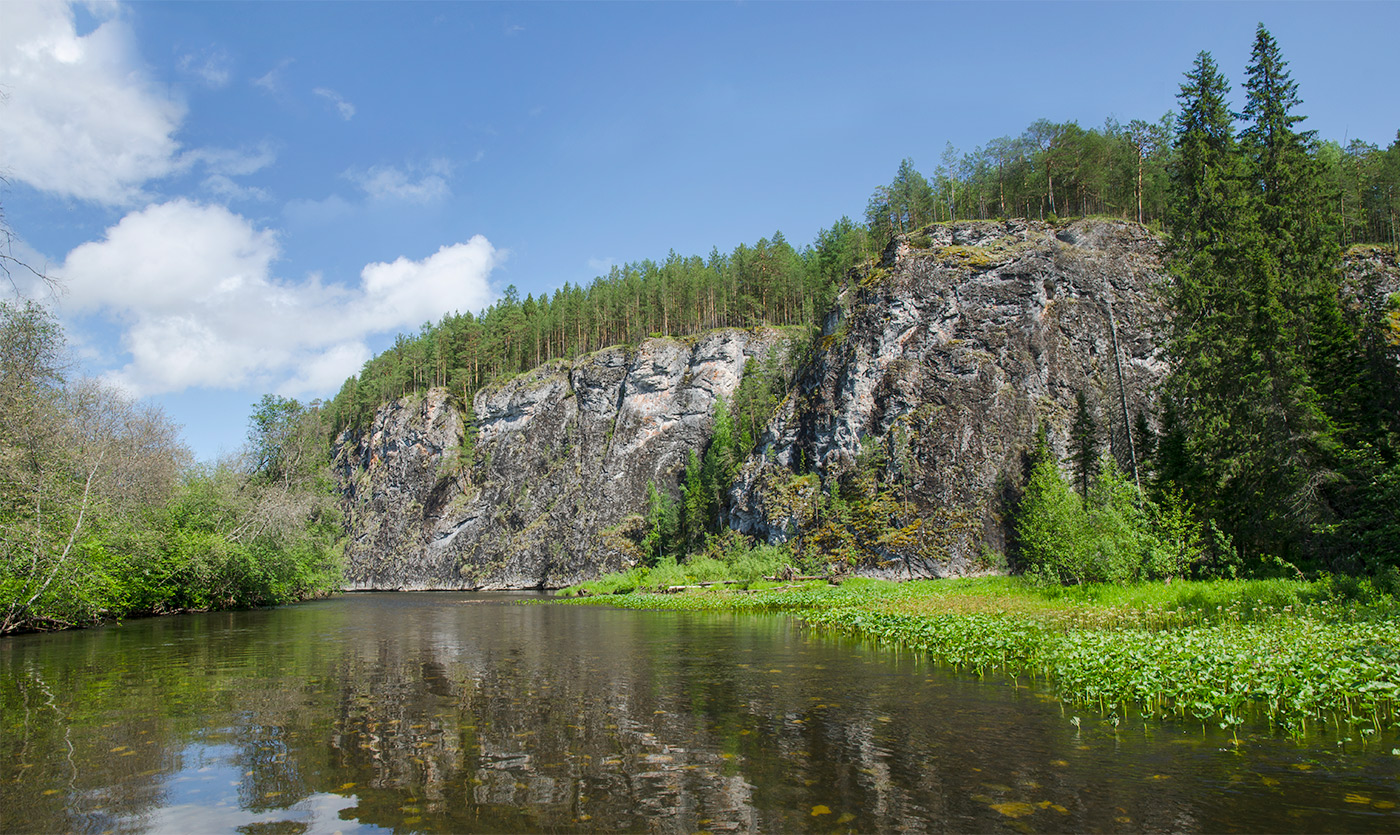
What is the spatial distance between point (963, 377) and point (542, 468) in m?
58.4

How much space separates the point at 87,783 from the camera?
756 cm

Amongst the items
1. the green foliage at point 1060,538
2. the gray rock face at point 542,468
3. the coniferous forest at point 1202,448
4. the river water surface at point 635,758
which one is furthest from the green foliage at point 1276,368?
the gray rock face at point 542,468

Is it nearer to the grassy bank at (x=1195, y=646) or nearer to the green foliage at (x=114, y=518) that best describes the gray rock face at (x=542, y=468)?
the green foliage at (x=114, y=518)

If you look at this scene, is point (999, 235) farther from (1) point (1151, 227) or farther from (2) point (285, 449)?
(2) point (285, 449)

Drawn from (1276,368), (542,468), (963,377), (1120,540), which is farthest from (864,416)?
(542,468)

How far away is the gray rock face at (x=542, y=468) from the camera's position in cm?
8712

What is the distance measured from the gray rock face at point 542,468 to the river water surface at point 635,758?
68.8 metres

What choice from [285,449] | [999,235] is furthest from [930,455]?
[285,449]

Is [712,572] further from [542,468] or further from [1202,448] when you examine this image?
[542,468]

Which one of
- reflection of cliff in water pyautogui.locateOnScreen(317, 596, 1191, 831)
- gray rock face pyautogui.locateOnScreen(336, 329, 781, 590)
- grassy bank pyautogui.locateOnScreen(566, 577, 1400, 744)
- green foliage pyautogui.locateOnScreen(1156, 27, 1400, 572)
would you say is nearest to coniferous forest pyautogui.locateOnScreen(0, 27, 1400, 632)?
green foliage pyautogui.locateOnScreen(1156, 27, 1400, 572)

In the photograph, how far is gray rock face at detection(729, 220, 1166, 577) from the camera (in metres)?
56.2

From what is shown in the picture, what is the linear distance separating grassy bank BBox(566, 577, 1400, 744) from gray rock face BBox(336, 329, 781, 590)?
206 feet

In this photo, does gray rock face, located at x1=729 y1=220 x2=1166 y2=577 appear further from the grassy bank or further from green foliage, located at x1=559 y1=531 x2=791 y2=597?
the grassy bank

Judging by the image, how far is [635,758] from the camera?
28.6ft
